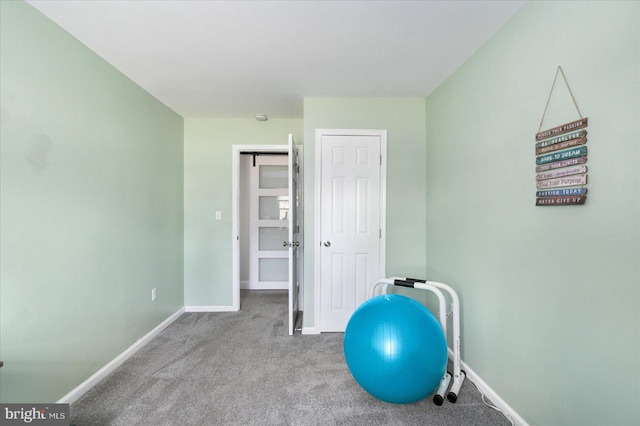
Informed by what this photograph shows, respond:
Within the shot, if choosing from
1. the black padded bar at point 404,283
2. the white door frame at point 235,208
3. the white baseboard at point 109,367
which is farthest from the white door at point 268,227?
the black padded bar at point 404,283

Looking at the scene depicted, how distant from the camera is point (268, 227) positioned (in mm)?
4203

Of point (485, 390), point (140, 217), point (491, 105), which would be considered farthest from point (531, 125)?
point (140, 217)

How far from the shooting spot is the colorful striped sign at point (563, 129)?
43.8 inches

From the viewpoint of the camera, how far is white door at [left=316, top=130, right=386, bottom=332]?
104 inches

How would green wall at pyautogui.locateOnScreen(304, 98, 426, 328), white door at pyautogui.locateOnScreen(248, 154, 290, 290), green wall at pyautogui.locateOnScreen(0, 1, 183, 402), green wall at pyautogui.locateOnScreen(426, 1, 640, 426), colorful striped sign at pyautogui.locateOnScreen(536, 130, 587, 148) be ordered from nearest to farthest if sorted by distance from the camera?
green wall at pyautogui.locateOnScreen(426, 1, 640, 426) < colorful striped sign at pyautogui.locateOnScreen(536, 130, 587, 148) < green wall at pyautogui.locateOnScreen(0, 1, 183, 402) < green wall at pyautogui.locateOnScreen(304, 98, 426, 328) < white door at pyautogui.locateOnScreen(248, 154, 290, 290)

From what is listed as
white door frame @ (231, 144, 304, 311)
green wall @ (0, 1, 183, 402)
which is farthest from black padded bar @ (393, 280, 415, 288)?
green wall @ (0, 1, 183, 402)

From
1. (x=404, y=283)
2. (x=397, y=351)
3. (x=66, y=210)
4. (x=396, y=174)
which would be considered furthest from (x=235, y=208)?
(x=397, y=351)

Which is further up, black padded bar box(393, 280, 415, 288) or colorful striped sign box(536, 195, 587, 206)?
colorful striped sign box(536, 195, 587, 206)

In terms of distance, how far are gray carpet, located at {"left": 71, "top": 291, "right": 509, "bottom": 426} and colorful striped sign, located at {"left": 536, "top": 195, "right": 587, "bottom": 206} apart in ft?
4.26

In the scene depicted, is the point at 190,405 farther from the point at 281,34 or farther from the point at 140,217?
the point at 281,34

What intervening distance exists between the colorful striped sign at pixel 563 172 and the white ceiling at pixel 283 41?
3.19 feet

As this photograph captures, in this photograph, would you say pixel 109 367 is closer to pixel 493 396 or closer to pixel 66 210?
pixel 66 210

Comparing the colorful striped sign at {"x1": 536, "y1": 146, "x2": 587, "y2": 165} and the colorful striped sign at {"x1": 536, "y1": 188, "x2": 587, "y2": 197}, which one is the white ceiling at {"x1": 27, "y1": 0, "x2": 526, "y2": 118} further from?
the colorful striped sign at {"x1": 536, "y1": 188, "x2": 587, "y2": 197}

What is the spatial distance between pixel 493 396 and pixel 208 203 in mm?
3268
